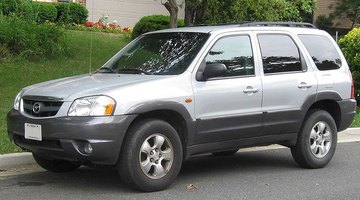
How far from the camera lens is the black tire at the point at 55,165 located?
673 centimetres

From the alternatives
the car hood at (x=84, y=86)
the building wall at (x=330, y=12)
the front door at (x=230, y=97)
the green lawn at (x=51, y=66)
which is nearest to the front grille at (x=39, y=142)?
the car hood at (x=84, y=86)

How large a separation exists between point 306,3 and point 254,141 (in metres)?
6.99

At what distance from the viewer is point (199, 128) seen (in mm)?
6195

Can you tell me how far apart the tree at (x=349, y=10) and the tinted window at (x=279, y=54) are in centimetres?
1830

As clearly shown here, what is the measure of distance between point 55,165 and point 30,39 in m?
7.48

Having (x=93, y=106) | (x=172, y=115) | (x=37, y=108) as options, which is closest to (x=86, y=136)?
(x=93, y=106)

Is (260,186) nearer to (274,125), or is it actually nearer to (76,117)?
(274,125)

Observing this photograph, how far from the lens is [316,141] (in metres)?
7.46

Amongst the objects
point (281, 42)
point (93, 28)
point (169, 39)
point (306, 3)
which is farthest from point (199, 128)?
point (93, 28)

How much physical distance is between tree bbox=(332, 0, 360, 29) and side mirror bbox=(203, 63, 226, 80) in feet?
64.6

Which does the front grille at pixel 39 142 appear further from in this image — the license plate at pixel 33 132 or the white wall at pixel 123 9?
the white wall at pixel 123 9

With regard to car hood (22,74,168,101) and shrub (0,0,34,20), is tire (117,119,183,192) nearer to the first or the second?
car hood (22,74,168,101)

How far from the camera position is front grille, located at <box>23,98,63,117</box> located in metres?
5.70

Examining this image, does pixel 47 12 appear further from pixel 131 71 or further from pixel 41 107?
pixel 41 107
